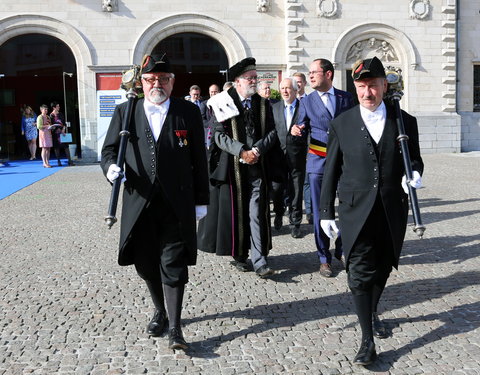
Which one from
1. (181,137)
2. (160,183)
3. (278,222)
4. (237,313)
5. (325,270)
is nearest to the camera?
(160,183)

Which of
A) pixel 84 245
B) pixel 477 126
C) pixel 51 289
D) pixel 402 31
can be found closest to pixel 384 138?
pixel 51 289

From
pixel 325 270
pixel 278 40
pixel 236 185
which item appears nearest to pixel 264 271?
pixel 325 270

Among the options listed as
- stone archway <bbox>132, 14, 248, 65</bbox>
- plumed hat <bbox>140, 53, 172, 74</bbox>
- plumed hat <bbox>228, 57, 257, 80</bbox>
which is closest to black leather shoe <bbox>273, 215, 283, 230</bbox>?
plumed hat <bbox>228, 57, 257, 80</bbox>

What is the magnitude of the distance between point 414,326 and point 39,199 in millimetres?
8446

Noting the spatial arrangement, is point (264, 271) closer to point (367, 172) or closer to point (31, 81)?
point (367, 172)

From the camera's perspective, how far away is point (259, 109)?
5.55 meters

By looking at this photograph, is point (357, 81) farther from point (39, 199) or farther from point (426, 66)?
point (426, 66)

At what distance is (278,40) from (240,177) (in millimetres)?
14388

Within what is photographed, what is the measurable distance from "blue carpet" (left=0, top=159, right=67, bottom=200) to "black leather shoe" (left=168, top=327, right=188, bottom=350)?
8.64 m

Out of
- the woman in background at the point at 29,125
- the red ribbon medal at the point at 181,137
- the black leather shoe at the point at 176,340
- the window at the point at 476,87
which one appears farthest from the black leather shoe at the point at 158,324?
the window at the point at 476,87

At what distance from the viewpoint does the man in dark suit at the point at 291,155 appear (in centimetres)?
738

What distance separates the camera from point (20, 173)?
16125mm

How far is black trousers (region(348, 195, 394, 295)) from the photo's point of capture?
3.69 meters

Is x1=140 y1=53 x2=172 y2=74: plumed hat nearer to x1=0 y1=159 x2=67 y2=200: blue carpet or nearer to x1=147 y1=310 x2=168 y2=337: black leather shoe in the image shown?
x1=147 y1=310 x2=168 y2=337: black leather shoe
